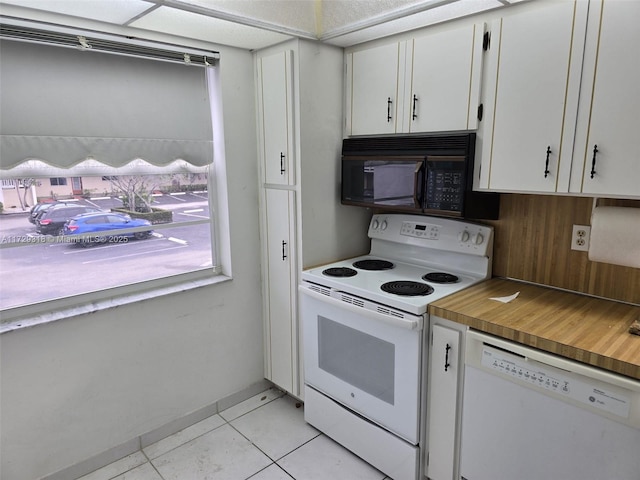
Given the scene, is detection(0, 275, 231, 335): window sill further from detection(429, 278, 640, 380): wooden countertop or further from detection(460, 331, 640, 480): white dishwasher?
detection(460, 331, 640, 480): white dishwasher

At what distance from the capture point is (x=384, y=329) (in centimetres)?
190

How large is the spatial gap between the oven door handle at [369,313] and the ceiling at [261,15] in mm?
1262

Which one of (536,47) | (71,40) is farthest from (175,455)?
(536,47)

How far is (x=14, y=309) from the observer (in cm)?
190

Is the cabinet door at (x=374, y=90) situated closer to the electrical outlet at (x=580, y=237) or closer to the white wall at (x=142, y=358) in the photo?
the white wall at (x=142, y=358)

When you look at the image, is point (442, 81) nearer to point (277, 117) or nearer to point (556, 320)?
point (277, 117)

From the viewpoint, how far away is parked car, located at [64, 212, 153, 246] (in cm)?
202

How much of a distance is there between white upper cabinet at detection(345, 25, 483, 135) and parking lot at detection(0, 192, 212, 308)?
1042 mm

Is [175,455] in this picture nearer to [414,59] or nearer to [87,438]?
[87,438]

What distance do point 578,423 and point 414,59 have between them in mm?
1627

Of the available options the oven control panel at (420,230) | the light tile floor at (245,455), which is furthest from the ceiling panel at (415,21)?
the light tile floor at (245,455)

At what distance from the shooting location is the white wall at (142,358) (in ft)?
6.29

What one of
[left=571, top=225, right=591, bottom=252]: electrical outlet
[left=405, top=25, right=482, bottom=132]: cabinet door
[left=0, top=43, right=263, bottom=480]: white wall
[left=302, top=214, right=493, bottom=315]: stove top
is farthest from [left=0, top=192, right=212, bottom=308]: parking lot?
[left=571, top=225, right=591, bottom=252]: electrical outlet

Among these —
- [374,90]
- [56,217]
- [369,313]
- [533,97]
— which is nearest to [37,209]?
[56,217]
